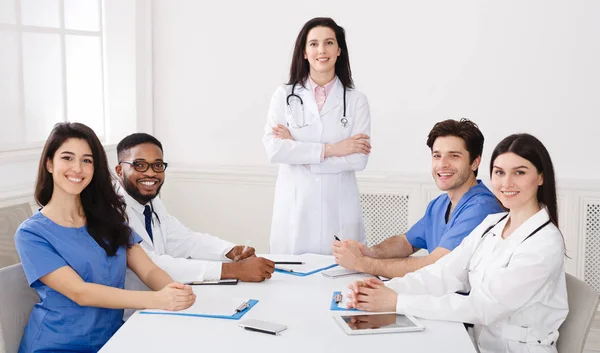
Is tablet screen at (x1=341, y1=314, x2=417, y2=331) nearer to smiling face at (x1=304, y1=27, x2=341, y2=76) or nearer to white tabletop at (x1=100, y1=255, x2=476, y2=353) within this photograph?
white tabletop at (x1=100, y1=255, x2=476, y2=353)

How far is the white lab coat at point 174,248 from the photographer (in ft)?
7.11

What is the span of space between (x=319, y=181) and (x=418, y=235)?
0.55 metres

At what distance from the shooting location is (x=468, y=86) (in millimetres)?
3805

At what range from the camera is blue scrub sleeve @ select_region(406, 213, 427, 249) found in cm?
261


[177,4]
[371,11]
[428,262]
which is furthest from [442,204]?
[177,4]

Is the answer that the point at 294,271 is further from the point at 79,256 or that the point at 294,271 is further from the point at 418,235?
the point at 79,256

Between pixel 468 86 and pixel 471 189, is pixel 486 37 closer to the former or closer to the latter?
pixel 468 86

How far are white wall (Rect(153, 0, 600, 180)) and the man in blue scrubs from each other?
143cm

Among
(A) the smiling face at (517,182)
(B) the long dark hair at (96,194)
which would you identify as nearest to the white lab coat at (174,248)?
(B) the long dark hair at (96,194)

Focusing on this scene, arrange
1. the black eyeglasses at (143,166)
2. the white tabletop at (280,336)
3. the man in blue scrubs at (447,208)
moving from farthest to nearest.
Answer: the black eyeglasses at (143,166) → the man in blue scrubs at (447,208) → the white tabletop at (280,336)

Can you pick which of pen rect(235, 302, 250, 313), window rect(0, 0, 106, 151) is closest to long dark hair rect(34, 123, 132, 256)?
pen rect(235, 302, 250, 313)

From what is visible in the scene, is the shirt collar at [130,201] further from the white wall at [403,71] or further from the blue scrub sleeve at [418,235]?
the white wall at [403,71]

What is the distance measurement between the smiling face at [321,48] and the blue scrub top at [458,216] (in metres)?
0.81

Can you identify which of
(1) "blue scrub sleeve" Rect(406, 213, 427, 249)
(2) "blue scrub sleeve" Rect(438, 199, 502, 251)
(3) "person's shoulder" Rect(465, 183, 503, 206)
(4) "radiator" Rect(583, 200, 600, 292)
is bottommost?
(4) "radiator" Rect(583, 200, 600, 292)
